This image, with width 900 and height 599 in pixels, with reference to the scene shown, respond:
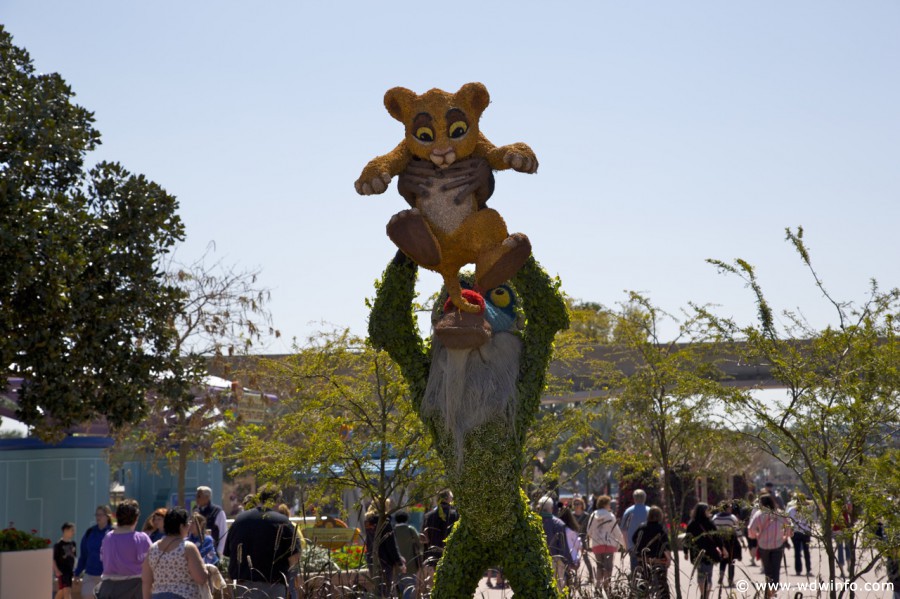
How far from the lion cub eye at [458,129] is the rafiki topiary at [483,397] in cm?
20

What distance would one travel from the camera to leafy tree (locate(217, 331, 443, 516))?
10.1m

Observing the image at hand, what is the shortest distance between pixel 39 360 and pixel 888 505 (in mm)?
7887

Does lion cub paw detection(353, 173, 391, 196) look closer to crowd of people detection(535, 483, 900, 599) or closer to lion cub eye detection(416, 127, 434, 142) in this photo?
lion cub eye detection(416, 127, 434, 142)

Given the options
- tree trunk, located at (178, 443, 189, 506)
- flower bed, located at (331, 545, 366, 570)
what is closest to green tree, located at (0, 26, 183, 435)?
flower bed, located at (331, 545, 366, 570)

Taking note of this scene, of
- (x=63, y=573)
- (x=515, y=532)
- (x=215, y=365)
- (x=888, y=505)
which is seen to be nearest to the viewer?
(x=515, y=532)

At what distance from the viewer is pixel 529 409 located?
267 inches

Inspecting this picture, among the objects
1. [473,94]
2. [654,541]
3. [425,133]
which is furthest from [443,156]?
[654,541]

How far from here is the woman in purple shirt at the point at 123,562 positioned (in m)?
8.94

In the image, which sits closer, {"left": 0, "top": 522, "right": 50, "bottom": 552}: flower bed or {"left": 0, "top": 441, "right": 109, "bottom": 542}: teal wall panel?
{"left": 0, "top": 522, "right": 50, "bottom": 552}: flower bed

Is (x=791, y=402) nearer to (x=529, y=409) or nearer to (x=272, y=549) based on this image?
(x=529, y=409)

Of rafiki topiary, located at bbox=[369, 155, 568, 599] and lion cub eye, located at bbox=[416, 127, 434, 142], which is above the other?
lion cub eye, located at bbox=[416, 127, 434, 142]

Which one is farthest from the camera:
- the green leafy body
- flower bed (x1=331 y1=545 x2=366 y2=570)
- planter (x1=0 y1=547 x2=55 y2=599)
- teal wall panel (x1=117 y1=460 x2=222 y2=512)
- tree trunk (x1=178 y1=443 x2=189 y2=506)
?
teal wall panel (x1=117 y1=460 x2=222 y2=512)

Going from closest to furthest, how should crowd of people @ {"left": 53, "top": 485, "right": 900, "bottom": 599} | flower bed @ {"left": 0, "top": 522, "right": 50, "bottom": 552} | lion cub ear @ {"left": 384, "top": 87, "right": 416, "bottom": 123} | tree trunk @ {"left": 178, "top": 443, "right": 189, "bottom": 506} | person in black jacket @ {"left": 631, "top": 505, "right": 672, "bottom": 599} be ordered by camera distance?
lion cub ear @ {"left": 384, "top": 87, "right": 416, "bottom": 123} → crowd of people @ {"left": 53, "top": 485, "right": 900, "bottom": 599} → person in black jacket @ {"left": 631, "top": 505, "right": 672, "bottom": 599} → flower bed @ {"left": 0, "top": 522, "right": 50, "bottom": 552} → tree trunk @ {"left": 178, "top": 443, "right": 189, "bottom": 506}

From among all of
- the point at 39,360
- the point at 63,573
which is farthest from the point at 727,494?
the point at 39,360
